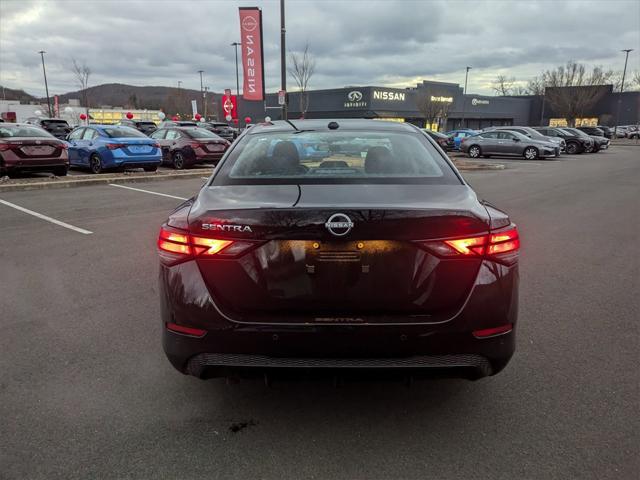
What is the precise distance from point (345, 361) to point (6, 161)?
12.8 m

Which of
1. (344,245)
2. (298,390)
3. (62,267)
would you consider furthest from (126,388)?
(62,267)

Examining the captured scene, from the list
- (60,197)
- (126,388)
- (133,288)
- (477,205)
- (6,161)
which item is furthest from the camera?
(6,161)

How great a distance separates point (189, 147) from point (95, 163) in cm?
293

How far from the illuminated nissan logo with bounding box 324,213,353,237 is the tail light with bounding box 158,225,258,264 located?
361mm

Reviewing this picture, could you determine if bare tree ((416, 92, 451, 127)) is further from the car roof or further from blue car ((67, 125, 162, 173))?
the car roof

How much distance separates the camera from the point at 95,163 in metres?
15.1

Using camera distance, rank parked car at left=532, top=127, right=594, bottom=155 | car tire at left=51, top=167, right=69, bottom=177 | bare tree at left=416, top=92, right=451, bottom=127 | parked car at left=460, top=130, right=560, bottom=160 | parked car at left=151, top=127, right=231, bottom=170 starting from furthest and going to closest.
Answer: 1. bare tree at left=416, top=92, right=451, bottom=127
2. parked car at left=532, top=127, right=594, bottom=155
3. parked car at left=460, top=130, right=560, bottom=160
4. parked car at left=151, top=127, right=231, bottom=170
5. car tire at left=51, top=167, right=69, bottom=177

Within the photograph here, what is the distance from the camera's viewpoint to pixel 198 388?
3.12m

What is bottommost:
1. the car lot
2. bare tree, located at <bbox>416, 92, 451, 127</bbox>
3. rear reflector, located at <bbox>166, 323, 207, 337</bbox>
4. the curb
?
the car lot

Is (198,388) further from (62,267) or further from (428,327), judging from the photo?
(62,267)

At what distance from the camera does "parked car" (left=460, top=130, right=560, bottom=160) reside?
25.6 m

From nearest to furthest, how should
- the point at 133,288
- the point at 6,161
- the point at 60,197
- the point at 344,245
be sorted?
the point at 344,245
the point at 133,288
the point at 60,197
the point at 6,161

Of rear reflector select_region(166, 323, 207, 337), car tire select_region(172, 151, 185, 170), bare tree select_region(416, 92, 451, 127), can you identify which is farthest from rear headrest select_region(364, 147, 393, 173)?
bare tree select_region(416, 92, 451, 127)

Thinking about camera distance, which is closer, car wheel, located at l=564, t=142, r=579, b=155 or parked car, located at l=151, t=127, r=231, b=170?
parked car, located at l=151, t=127, r=231, b=170
